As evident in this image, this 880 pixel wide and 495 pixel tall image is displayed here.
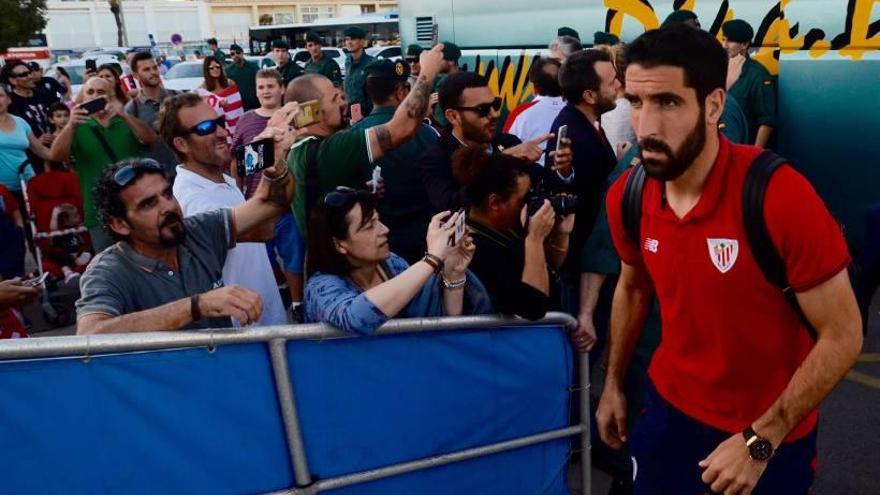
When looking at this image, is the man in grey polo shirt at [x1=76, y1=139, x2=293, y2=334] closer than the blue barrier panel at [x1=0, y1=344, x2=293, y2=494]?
No

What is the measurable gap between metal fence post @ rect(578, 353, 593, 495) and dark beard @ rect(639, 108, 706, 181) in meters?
1.24

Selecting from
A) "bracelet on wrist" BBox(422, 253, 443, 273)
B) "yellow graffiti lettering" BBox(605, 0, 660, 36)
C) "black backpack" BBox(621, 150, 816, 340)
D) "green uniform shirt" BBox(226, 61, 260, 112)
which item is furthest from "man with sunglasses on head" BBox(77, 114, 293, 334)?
"green uniform shirt" BBox(226, 61, 260, 112)

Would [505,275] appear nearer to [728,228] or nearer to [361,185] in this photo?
[728,228]

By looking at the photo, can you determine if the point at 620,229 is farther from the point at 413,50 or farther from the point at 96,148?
the point at 413,50

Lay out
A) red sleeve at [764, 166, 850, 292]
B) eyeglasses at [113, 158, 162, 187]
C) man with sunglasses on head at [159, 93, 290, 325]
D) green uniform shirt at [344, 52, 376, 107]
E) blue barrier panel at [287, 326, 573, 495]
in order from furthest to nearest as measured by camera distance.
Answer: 1. green uniform shirt at [344, 52, 376, 107]
2. man with sunglasses on head at [159, 93, 290, 325]
3. eyeglasses at [113, 158, 162, 187]
4. blue barrier panel at [287, 326, 573, 495]
5. red sleeve at [764, 166, 850, 292]

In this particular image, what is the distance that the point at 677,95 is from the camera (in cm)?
212

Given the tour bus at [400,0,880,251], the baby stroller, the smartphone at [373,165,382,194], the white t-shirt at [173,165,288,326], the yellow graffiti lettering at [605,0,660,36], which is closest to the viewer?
the white t-shirt at [173,165,288,326]

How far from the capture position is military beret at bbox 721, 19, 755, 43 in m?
6.27

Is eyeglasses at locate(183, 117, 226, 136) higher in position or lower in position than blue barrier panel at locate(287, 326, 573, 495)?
higher

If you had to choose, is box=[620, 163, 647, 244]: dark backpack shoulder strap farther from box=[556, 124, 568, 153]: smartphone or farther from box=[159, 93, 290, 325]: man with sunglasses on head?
box=[159, 93, 290, 325]: man with sunglasses on head

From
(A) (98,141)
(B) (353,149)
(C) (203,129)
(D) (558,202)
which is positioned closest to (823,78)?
(D) (558,202)

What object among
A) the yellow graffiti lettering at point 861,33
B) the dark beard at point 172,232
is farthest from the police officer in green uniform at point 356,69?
the dark beard at point 172,232

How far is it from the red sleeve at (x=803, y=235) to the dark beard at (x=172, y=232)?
6.59ft

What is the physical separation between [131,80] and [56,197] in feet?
6.88
